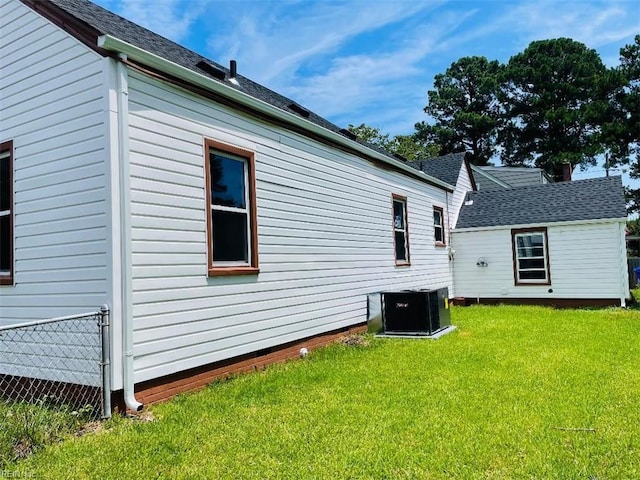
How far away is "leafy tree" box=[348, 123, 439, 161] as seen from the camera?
3684 cm

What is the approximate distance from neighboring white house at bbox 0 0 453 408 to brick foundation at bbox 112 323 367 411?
0.08 meters

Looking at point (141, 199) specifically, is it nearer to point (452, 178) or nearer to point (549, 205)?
point (549, 205)

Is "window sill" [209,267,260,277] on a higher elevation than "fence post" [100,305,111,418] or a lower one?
higher

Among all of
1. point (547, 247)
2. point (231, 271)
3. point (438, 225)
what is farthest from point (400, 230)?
point (231, 271)

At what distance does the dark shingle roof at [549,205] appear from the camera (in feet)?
41.2

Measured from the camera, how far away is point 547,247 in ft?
42.7

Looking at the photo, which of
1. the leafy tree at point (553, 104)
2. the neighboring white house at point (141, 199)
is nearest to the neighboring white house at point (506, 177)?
the leafy tree at point (553, 104)

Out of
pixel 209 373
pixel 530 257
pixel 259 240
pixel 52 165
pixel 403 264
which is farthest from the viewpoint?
pixel 530 257

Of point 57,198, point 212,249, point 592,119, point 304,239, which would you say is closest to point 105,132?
point 57,198

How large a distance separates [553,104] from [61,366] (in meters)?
37.5

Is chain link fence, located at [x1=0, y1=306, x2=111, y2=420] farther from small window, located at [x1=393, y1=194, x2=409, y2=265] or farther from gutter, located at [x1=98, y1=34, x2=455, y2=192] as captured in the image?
small window, located at [x1=393, y1=194, x2=409, y2=265]

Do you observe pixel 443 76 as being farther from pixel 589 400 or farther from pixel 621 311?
pixel 589 400

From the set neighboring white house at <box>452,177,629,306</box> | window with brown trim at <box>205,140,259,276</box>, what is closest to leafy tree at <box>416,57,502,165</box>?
neighboring white house at <box>452,177,629,306</box>

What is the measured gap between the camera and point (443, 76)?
40219 millimetres
